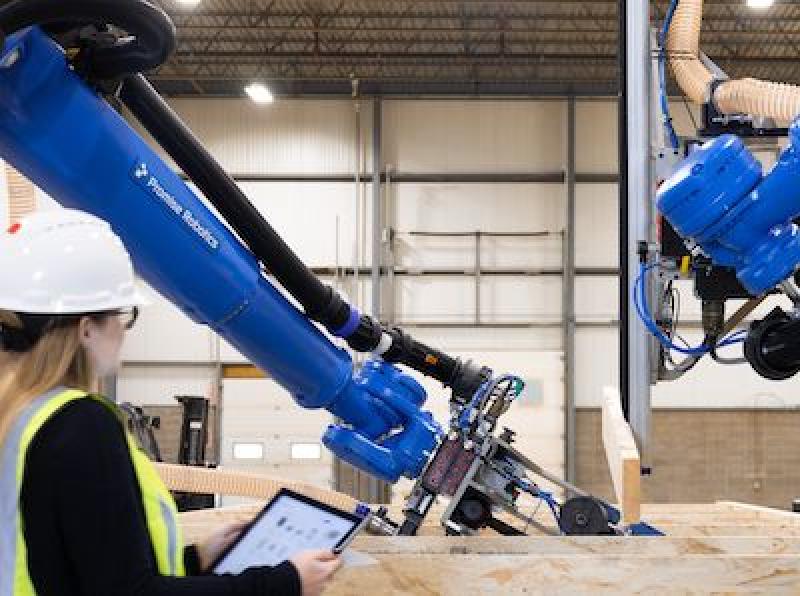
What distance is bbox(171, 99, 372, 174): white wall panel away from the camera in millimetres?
14266

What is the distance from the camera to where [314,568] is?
1713mm

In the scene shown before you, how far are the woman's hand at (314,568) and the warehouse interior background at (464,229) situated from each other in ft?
38.9

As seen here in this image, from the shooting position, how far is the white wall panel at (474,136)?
46.8ft

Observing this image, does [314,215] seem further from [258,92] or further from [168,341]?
[168,341]

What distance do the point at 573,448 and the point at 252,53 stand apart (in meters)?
7.30

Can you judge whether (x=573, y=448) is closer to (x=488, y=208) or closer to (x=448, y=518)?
(x=488, y=208)

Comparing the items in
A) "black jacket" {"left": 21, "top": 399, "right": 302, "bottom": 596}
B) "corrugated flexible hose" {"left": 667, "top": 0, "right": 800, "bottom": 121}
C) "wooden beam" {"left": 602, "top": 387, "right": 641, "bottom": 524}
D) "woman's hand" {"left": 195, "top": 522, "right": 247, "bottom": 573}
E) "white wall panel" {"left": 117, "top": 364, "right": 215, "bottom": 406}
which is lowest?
"white wall panel" {"left": 117, "top": 364, "right": 215, "bottom": 406}

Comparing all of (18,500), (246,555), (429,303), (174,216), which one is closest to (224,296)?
(174,216)

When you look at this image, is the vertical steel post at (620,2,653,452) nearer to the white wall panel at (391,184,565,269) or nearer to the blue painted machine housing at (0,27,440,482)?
the blue painted machine housing at (0,27,440,482)

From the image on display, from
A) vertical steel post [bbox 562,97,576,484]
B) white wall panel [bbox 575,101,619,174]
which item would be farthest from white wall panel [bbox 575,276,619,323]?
white wall panel [bbox 575,101,619,174]

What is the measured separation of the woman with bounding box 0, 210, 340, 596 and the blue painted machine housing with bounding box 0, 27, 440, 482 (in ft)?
2.57

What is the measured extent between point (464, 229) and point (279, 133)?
9.88ft

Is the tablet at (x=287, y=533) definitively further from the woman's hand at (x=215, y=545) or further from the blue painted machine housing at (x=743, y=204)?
the blue painted machine housing at (x=743, y=204)

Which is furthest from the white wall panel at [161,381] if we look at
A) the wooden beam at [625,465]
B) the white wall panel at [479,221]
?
the wooden beam at [625,465]
